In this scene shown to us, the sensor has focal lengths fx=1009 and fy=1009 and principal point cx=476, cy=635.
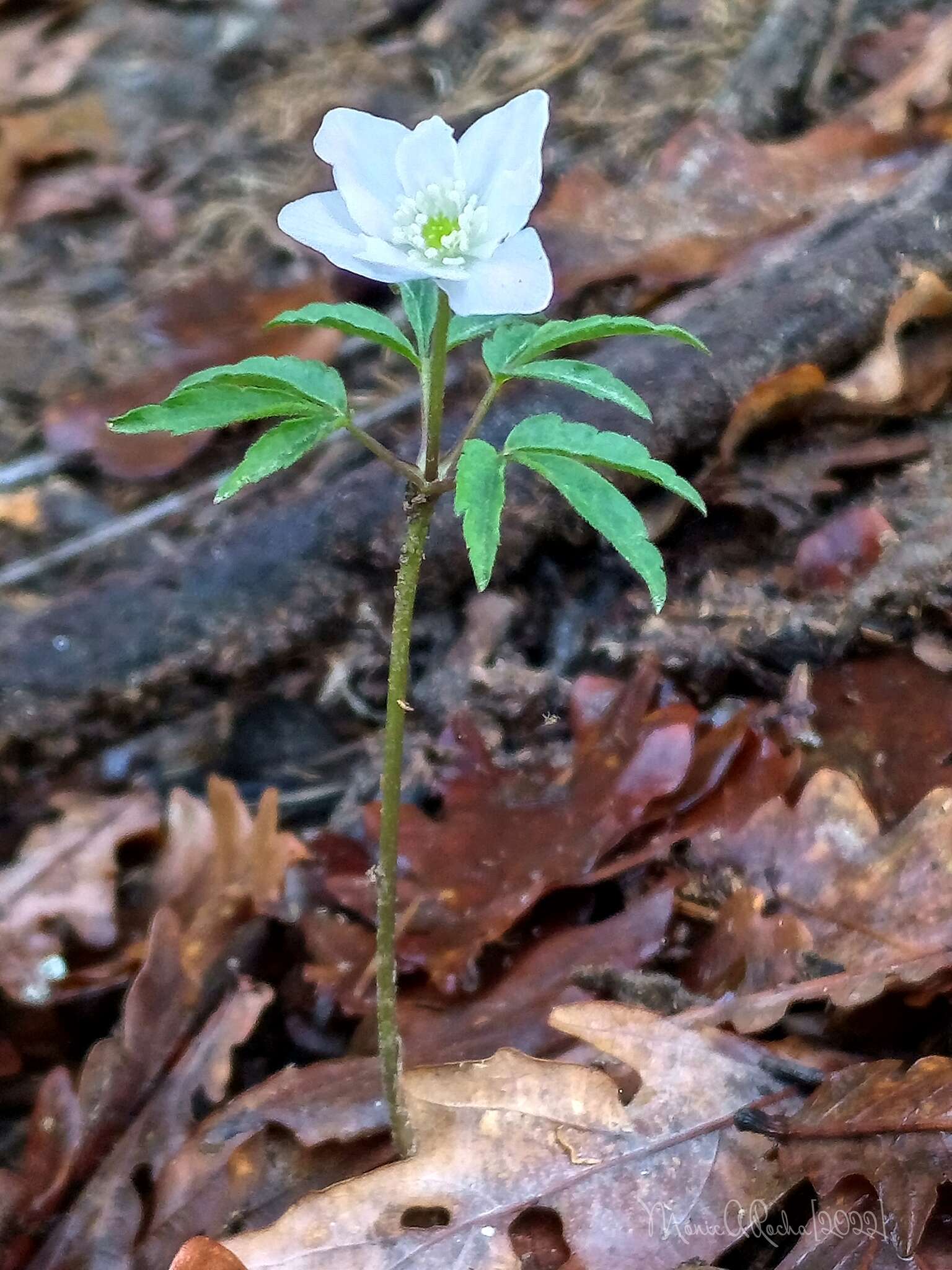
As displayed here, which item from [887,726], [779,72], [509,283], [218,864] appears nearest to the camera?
[509,283]

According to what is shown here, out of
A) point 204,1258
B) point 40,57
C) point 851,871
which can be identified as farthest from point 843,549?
point 40,57

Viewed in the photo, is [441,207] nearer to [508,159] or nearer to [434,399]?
[508,159]

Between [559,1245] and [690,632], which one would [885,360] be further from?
[559,1245]

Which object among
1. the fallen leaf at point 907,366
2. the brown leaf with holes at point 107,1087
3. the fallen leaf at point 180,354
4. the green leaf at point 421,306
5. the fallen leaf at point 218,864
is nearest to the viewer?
the green leaf at point 421,306

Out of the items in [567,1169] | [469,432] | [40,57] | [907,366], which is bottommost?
[567,1169]

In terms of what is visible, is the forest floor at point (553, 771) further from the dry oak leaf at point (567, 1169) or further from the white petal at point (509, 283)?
the white petal at point (509, 283)

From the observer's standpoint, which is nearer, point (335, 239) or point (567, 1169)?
point (335, 239)

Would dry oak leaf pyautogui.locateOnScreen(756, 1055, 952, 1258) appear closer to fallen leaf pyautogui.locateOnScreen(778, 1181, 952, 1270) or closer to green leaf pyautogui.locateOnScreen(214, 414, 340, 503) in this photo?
fallen leaf pyautogui.locateOnScreen(778, 1181, 952, 1270)

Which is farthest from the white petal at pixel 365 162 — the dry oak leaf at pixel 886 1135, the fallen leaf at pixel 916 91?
the fallen leaf at pixel 916 91
